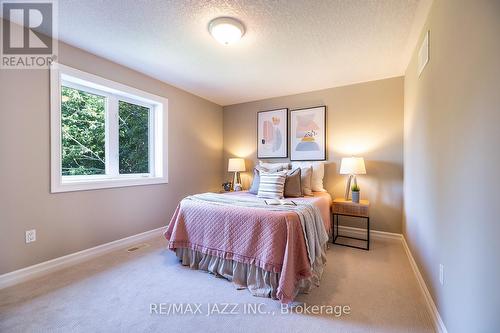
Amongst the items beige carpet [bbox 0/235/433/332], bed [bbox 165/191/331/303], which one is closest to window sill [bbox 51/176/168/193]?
beige carpet [bbox 0/235/433/332]

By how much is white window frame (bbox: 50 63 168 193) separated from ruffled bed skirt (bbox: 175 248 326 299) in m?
1.40

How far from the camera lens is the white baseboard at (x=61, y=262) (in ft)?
6.57

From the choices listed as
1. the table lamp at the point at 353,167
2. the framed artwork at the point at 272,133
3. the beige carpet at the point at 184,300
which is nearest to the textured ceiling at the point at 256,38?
the framed artwork at the point at 272,133

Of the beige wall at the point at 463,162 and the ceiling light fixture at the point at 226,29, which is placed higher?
the ceiling light fixture at the point at 226,29

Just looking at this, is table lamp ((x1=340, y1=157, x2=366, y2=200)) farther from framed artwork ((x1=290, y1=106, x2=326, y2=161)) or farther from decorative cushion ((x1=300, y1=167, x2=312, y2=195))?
framed artwork ((x1=290, y1=106, x2=326, y2=161))

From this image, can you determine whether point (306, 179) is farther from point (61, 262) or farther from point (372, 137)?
point (61, 262)

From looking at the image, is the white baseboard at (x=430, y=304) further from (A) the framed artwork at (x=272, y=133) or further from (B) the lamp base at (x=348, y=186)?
(A) the framed artwork at (x=272, y=133)

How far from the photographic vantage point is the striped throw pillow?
292 centimetres

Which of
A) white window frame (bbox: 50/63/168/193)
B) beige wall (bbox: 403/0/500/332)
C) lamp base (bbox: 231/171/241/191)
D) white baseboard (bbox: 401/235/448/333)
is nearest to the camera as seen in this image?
beige wall (bbox: 403/0/500/332)

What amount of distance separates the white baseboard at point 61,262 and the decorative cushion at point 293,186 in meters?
2.15

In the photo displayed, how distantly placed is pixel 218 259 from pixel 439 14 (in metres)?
2.67

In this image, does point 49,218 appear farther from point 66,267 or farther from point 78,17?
point 78,17

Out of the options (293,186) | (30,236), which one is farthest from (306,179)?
(30,236)

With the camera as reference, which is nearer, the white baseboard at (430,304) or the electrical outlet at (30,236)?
the white baseboard at (430,304)
